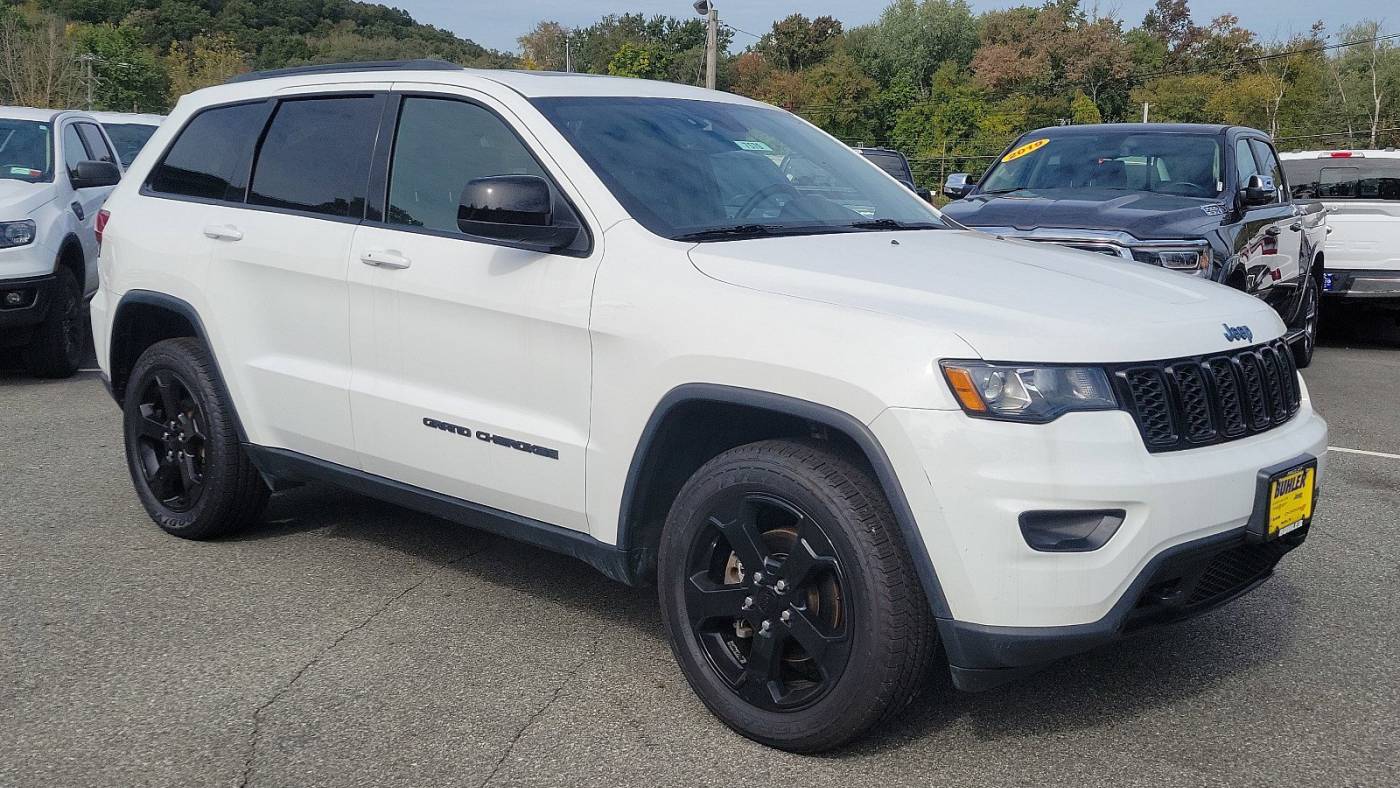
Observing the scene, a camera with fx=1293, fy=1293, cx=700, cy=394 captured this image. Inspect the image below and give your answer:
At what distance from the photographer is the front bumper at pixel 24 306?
8.49 meters

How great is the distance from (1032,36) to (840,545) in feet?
267

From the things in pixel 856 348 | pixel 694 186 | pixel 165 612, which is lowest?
pixel 165 612

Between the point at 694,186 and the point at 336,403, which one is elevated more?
the point at 694,186

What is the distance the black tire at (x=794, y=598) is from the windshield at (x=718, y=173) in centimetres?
81

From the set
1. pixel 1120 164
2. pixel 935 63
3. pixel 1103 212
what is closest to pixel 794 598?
pixel 1103 212

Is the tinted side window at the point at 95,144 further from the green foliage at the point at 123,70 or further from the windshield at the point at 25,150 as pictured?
the green foliage at the point at 123,70

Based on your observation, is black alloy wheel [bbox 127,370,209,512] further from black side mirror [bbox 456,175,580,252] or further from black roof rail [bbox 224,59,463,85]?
black side mirror [bbox 456,175,580,252]

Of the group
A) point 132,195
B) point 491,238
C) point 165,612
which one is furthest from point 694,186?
point 132,195

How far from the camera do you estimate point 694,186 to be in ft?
12.8

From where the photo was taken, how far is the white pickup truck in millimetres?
10945

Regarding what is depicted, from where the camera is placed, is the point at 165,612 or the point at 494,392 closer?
the point at 494,392

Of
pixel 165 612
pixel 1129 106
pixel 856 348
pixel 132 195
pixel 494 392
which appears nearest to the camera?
pixel 856 348

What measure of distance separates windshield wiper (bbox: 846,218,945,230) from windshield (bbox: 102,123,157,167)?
10287mm

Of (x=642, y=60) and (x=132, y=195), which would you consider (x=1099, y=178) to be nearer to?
(x=132, y=195)
